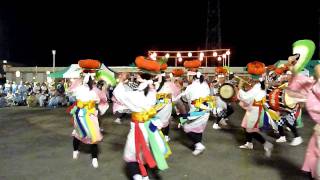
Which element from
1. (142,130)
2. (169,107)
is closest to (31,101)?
(169,107)

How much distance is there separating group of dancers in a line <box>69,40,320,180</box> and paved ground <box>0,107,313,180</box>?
30 centimetres

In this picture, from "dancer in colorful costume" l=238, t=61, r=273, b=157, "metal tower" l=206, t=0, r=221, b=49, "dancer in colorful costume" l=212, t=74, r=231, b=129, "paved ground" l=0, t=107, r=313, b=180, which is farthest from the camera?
"metal tower" l=206, t=0, r=221, b=49

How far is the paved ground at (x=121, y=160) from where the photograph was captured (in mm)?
6109

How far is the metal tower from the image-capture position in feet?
85.2

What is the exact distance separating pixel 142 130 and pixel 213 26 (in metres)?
22.3

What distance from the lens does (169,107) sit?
26.9ft

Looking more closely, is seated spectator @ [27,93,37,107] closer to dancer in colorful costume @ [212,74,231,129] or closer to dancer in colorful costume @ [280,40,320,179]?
dancer in colorful costume @ [212,74,231,129]

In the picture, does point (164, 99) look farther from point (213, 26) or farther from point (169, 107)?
point (213, 26)

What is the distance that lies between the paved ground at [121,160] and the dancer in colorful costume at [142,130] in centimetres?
97

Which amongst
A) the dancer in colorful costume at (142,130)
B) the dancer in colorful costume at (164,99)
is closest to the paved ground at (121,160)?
the dancer in colorful costume at (164,99)

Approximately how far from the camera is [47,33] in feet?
112

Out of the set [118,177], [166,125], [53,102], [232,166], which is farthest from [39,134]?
[53,102]

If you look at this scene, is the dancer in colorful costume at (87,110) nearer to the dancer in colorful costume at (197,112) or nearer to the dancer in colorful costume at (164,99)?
the dancer in colorful costume at (164,99)

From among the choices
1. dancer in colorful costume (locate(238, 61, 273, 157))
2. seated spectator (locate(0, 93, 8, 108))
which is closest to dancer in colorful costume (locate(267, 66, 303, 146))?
dancer in colorful costume (locate(238, 61, 273, 157))
